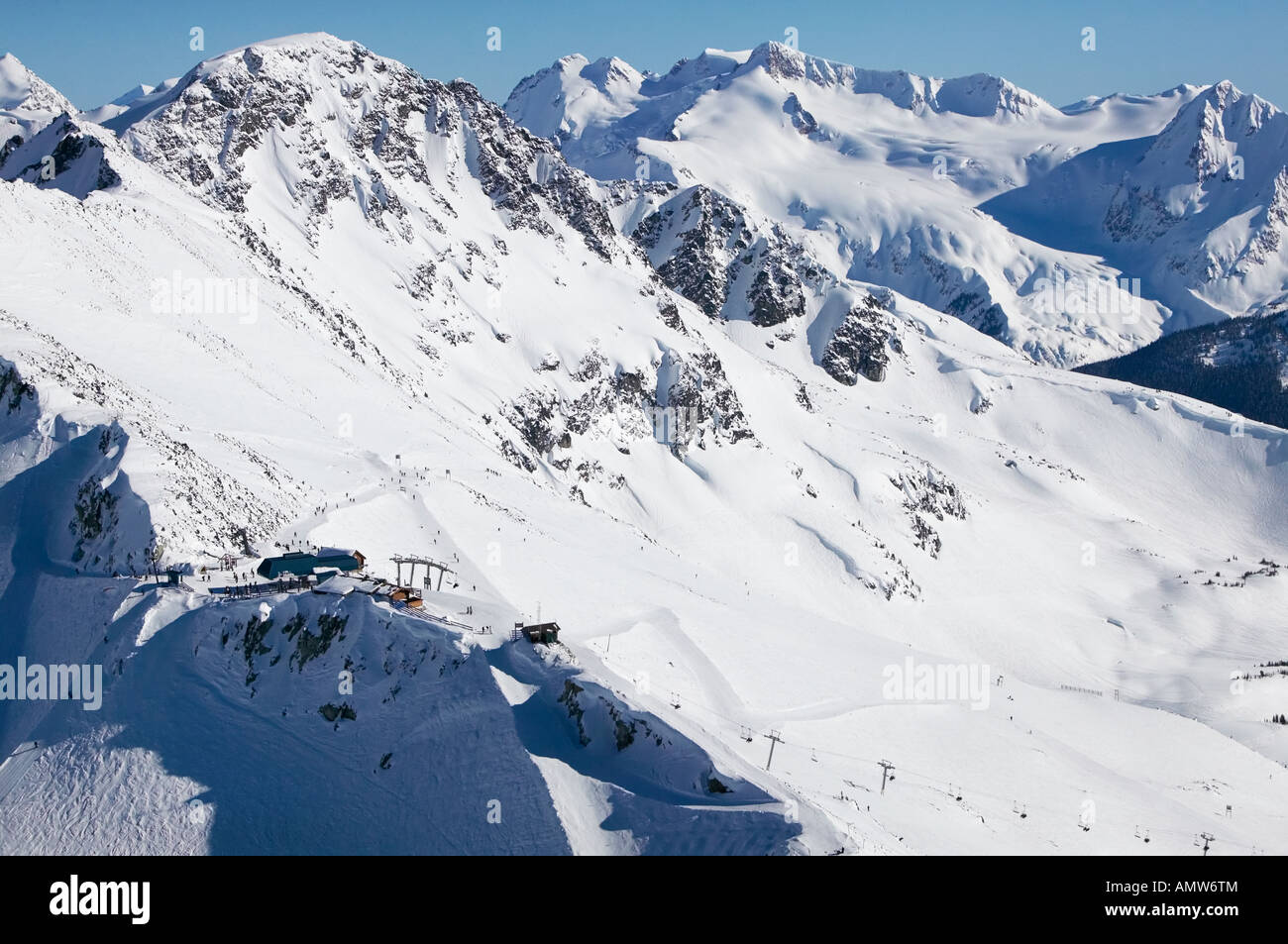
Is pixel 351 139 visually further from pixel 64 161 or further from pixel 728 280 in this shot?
pixel 728 280

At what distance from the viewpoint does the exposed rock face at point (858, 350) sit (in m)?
188

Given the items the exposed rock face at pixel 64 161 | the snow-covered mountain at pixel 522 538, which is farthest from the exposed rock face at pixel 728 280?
the exposed rock face at pixel 64 161

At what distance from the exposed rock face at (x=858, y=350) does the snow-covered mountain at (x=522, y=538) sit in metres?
1.29

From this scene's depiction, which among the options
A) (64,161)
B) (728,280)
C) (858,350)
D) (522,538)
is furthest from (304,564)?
(728,280)

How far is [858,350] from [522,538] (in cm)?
13795

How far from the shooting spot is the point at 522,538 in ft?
215

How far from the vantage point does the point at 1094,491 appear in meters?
170

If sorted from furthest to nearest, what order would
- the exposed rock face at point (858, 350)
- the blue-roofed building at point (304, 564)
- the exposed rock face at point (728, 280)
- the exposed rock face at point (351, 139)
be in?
the exposed rock face at point (728, 280) < the exposed rock face at point (858, 350) < the exposed rock face at point (351, 139) < the blue-roofed building at point (304, 564)

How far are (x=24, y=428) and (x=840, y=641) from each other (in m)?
49.9

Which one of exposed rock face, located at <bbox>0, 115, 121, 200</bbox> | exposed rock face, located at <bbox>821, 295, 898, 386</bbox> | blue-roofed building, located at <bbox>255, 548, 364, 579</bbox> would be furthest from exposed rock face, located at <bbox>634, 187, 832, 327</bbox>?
blue-roofed building, located at <bbox>255, 548, 364, 579</bbox>

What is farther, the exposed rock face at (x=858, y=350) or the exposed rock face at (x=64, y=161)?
the exposed rock face at (x=858, y=350)

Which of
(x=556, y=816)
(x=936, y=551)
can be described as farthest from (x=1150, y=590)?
(x=556, y=816)

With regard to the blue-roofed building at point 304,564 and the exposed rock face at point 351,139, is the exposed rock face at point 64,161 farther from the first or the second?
the blue-roofed building at point 304,564

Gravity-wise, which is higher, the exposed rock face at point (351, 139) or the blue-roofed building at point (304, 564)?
the exposed rock face at point (351, 139)
